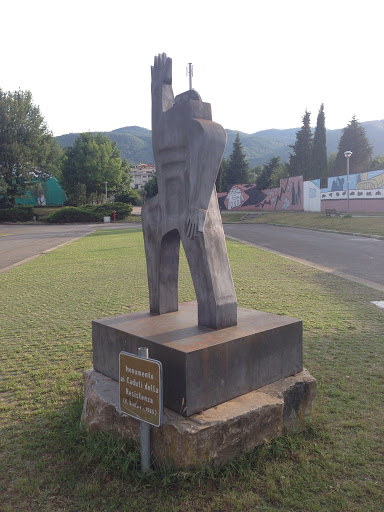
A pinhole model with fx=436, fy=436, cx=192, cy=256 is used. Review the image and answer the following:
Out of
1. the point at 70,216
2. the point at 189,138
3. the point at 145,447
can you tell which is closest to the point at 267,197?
the point at 70,216

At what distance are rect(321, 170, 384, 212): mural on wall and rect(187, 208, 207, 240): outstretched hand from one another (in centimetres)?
3104

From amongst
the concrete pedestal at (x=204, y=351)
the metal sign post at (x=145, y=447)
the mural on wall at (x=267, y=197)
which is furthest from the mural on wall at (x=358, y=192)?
the metal sign post at (x=145, y=447)

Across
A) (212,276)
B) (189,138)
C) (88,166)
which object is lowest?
(212,276)

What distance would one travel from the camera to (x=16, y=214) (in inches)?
1768

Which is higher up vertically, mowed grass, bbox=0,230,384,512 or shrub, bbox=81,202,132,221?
shrub, bbox=81,202,132,221

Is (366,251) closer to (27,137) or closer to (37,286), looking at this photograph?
(37,286)

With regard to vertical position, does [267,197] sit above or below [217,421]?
above

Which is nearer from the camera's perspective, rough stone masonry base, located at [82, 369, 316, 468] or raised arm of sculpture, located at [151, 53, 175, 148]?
rough stone masonry base, located at [82, 369, 316, 468]

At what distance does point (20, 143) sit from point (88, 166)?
12759mm

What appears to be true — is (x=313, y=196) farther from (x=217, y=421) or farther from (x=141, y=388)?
(x=141, y=388)

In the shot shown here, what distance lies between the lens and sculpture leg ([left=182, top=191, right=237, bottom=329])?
321cm

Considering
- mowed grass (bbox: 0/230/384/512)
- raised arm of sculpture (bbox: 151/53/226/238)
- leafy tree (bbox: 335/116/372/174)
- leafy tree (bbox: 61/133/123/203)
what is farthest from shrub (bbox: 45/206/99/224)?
raised arm of sculpture (bbox: 151/53/226/238)

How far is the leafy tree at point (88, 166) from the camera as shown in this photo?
58500 millimetres

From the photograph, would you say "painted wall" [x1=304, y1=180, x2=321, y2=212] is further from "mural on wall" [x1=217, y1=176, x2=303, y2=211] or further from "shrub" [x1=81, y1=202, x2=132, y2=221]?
"shrub" [x1=81, y1=202, x2=132, y2=221]
